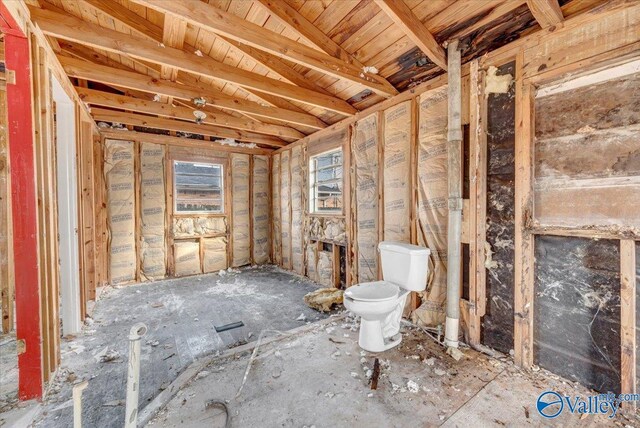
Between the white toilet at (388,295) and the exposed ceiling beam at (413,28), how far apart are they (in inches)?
61.7

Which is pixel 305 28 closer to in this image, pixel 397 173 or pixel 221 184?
pixel 397 173

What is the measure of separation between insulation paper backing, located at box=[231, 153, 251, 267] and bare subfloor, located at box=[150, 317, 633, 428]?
3.06 meters

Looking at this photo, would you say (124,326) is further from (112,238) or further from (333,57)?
(333,57)

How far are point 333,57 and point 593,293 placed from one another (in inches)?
97.4

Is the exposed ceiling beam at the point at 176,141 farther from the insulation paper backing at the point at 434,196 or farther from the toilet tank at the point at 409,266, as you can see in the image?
the toilet tank at the point at 409,266

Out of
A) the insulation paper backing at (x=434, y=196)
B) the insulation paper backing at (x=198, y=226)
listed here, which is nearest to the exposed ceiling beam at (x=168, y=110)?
the insulation paper backing at (x=198, y=226)

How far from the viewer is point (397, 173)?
2.82m

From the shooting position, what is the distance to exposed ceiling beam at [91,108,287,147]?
11.8 feet

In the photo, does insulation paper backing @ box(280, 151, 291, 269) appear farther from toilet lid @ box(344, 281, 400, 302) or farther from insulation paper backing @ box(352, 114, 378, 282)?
toilet lid @ box(344, 281, 400, 302)

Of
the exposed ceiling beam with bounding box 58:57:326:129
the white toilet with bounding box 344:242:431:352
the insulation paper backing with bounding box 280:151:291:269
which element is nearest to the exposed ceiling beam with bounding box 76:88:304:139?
the exposed ceiling beam with bounding box 58:57:326:129

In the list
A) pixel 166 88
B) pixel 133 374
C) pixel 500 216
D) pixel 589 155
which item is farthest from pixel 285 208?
pixel 589 155

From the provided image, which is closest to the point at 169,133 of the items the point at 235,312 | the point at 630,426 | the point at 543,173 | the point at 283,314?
the point at 235,312

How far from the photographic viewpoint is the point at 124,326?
8.89 ft

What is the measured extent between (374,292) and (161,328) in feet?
6.89
